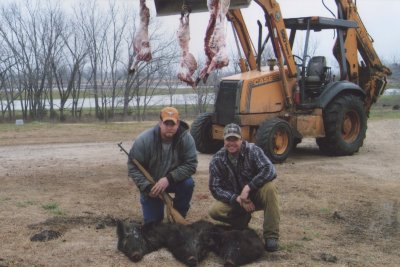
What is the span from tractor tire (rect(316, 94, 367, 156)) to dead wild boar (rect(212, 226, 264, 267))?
6.25 m

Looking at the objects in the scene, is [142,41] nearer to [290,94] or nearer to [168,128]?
[168,128]

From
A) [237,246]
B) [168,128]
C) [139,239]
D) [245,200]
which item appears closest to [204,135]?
[168,128]

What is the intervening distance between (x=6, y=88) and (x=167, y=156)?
30.9 m

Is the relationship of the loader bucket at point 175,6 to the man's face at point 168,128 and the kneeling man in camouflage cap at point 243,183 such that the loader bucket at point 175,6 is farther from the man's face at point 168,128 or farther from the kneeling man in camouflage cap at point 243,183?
the kneeling man in camouflage cap at point 243,183

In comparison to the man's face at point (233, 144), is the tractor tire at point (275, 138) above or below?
below

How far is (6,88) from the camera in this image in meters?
34.3

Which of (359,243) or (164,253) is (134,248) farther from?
(359,243)

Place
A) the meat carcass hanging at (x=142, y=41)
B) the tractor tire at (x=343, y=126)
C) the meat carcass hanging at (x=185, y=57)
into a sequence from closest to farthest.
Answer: the meat carcass hanging at (x=185, y=57)
the meat carcass hanging at (x=142, y=41)
the tractor tire at (x=343, y=126)

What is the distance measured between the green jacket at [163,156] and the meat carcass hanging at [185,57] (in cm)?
59

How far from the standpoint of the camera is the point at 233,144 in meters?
5.20

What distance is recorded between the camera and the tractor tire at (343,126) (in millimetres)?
10984

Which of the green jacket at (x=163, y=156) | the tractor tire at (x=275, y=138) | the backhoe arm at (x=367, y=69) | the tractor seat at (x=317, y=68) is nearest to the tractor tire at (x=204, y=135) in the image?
the tractor tire at (x=275, y=138)

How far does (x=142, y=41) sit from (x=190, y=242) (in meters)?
2.10

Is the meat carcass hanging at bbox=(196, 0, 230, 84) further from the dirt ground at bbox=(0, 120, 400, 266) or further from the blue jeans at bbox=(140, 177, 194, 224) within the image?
the dirt ground at bbox=(0, 120, 400, 266)
